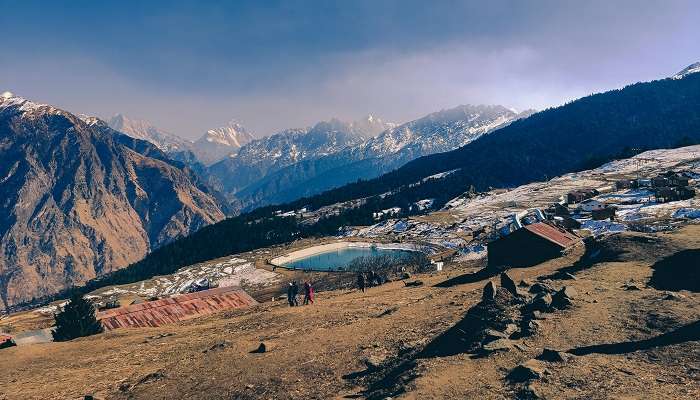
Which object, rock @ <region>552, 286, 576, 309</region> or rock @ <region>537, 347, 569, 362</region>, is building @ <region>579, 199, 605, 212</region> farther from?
rock @ <region>537, 347, 569, 362</region>

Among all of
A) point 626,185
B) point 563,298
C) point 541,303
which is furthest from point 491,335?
point 626,185

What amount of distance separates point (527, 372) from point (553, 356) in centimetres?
203

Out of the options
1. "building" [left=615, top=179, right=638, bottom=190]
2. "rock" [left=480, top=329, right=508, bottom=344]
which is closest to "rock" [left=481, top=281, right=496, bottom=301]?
"rock" [left=480, top=329, right=508, bottom=344]

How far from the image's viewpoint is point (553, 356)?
19.1 meters

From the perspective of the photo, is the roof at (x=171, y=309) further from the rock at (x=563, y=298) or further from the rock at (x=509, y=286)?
the rock at (x=563, y=298)

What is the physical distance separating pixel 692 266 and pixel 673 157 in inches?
7896

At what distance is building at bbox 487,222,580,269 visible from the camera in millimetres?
47375

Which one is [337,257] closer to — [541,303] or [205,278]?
[205,278]

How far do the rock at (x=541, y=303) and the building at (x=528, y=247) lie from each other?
66.7 feet

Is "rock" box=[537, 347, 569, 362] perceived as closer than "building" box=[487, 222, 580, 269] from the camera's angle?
Yes

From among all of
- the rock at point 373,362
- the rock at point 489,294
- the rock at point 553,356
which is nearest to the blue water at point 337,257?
the rock at point 489,294

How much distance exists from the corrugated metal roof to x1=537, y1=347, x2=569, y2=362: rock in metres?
30.5

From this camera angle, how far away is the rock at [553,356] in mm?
19000

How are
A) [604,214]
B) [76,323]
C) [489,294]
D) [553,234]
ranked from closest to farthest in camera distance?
[489,294] → [76,323] → [553,234] → [604,214]
